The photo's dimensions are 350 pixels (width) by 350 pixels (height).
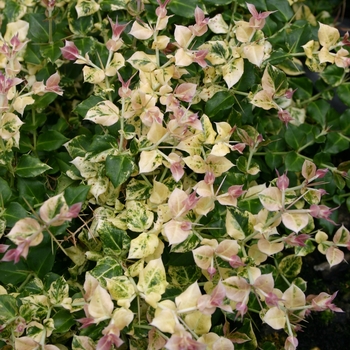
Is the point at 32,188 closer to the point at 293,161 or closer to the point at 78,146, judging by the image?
the point at 78,146

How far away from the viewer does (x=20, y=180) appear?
128 centimetres

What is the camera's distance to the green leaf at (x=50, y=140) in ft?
4.42

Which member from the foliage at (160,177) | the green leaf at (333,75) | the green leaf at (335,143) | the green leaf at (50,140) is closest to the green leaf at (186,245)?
the foliage at (160,177)

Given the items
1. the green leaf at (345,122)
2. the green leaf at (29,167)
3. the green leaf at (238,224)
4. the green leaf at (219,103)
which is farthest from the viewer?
the green leaf at (345,122)

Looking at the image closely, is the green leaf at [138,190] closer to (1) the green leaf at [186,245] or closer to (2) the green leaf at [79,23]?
(1) the green leaf at [186,245]

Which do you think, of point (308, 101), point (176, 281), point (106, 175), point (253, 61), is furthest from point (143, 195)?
point (308, 101)

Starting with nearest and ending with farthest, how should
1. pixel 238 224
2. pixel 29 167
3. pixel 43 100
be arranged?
pixel 238 224
pixel 29 167
pixel 43 100

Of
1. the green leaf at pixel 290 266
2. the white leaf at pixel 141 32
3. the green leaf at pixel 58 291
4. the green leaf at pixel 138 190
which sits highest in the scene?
the white leaf at pixel 141 32

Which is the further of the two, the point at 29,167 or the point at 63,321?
the point at 29,167

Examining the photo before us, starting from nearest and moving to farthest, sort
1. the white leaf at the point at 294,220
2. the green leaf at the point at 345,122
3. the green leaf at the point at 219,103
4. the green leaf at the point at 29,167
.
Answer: the white leaf at the point at 294,220 < the green leaf at the point at 29,167 < the green leaf at the point at 219,103 < the green leaf at the point at 345,122

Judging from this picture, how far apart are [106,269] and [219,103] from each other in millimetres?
529

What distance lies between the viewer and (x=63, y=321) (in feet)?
3.67

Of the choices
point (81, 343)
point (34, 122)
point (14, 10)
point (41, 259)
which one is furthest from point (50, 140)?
point (81, 343)

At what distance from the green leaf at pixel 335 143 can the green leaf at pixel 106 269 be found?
0.70 metres
